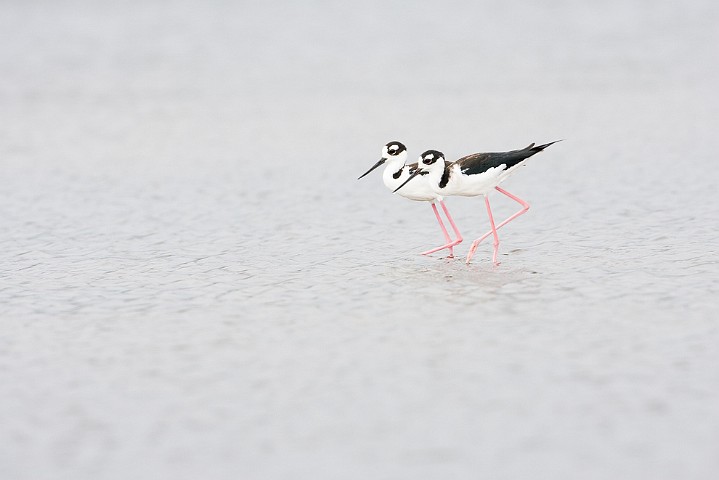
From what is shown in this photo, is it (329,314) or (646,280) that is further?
(646,280)

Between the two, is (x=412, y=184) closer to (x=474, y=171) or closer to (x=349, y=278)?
(x=474, y=171)

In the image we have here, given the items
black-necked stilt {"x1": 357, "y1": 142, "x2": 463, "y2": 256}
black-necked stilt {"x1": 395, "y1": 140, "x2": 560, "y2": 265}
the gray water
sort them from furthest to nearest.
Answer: black-necked stilt {"x1": 357, "y1": 142, "x2": 463, "y2": 256}
black-necked stilt {"x1": 395, "y1": 140, "x2": 560, "y2": 265}
the gray water

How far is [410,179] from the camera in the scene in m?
9.50

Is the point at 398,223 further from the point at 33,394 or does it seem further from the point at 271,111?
the point at 271,111

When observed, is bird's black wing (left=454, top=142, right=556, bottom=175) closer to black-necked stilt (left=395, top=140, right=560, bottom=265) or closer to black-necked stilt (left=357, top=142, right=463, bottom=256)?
black-necked stilt (left=395, top=140, right=560, bottom=265)

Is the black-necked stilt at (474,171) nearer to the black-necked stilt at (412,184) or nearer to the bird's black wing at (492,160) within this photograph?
the bird's black wing at (492,160)

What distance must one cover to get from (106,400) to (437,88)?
13428 millimetres

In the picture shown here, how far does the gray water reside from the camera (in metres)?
4.91

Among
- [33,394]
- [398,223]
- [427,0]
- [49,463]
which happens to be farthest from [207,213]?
[427,0]

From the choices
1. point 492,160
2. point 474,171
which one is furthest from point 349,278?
point 492,160

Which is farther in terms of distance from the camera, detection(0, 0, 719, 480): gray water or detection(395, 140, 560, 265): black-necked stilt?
detection(395, 140, 560, 265): black-necked stilt

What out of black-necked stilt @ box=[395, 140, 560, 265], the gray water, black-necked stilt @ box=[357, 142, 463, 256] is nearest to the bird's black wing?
black-necked stilt @ box=[395, 140, 560, 265]

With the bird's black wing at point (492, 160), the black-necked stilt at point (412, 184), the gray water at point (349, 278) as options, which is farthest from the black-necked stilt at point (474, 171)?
the gray water at point (349, 278)

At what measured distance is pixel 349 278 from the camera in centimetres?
798
